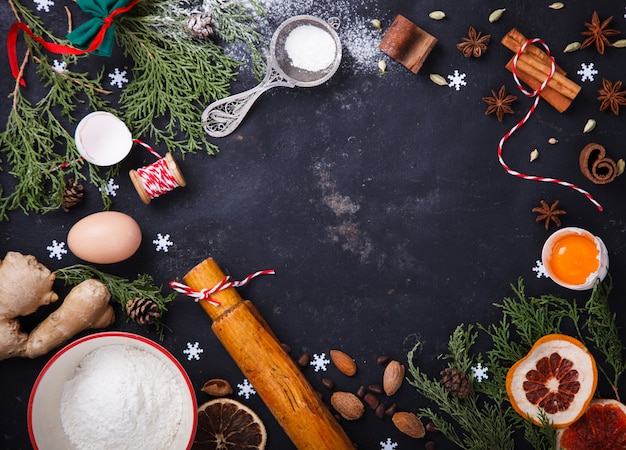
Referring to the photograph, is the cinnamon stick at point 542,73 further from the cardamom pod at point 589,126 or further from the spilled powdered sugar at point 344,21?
the spilled powdered sugar at point 344,21

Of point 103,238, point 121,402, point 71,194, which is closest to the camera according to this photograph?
point 121,402

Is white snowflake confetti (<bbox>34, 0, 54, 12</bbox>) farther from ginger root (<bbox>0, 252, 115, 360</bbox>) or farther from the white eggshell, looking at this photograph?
ginger root (<bbox>0, 252, 115, 360</bbox>)

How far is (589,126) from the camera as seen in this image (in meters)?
2.22

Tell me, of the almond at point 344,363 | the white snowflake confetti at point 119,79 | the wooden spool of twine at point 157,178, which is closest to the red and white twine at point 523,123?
the almond at point 344,363

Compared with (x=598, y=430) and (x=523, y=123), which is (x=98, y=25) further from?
(x=598, y=430)

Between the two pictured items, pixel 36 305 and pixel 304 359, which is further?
pixel 304 359

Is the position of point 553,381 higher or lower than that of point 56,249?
lower

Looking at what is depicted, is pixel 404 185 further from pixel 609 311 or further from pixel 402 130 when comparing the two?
pixel 609 311

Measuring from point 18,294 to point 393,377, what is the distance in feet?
4.57

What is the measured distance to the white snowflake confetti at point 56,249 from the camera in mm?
2223

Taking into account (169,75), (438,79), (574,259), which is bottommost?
(574,259)

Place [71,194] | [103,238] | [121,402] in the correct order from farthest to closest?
1. [71,194]
2. [103,238]
3. [121,402]

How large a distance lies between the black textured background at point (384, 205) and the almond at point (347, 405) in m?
0.04

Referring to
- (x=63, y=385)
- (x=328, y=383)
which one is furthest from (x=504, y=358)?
(x=63, y=385)
